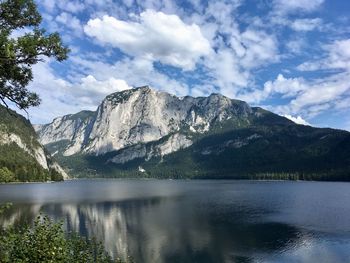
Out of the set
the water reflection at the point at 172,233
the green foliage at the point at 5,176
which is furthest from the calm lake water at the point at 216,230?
the green foliage at the point at 5,176

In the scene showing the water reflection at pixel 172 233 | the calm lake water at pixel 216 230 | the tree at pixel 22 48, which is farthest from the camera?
the water reflection at pixel 172 233

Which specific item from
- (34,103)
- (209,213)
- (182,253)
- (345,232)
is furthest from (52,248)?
(209,213)

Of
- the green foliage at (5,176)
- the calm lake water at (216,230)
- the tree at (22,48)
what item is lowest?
the calm lake water at (216,230)

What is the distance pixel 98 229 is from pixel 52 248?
75.5 m

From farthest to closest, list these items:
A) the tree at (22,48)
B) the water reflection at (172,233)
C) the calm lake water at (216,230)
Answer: the water reflection at (172,233) → the calm lake water at (216,230) → the tree at (22,48)

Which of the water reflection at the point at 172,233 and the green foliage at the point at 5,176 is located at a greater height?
the green foliage at the point at 5,176

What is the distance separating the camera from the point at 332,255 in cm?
6569

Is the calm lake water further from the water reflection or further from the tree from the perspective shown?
the tree

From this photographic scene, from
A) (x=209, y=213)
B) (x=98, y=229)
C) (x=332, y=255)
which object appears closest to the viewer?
(x=332, y=255)

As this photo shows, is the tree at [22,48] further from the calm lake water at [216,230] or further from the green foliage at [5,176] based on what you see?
the calm lake water at [216,230]

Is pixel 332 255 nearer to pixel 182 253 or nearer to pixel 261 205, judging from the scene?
pixel 182 253

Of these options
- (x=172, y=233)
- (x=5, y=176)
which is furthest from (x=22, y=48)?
(x=172, y=233)

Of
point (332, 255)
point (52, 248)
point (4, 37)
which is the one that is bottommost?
point (332, 255)

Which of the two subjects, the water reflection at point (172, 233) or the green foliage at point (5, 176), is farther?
the water reflection at point (172, 233)
